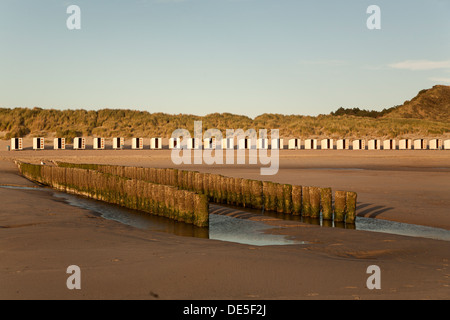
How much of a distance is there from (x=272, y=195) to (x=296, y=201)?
1168 mm

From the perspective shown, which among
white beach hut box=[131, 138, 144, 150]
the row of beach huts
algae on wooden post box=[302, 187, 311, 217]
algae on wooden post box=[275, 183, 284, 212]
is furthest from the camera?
white beach hut box=[131, 138, 144, 150]

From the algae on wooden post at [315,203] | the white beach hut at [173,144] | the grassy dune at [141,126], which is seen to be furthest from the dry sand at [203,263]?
the grassy dune at [141,126]

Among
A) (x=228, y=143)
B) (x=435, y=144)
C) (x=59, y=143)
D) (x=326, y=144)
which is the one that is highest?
(x=59, y=143)

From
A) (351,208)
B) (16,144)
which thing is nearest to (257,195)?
(351,208)

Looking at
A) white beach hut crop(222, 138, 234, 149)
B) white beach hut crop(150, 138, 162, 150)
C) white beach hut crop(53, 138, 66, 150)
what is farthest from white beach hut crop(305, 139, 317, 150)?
white beach hut crop(53, 138, 66, 150)

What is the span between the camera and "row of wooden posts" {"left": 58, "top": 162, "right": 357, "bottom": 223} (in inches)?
516

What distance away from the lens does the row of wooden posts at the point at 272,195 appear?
43.0 feet

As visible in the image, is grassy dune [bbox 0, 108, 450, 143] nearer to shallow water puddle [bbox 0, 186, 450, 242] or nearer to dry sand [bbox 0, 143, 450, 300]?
shallow water puddle [bbox 0, 186, 450, 242]

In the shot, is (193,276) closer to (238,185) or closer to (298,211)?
(298,211)

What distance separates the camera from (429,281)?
249 inches

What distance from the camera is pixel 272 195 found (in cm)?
1555

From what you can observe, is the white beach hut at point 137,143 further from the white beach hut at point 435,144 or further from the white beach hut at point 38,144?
the white beach hut at point 435,144

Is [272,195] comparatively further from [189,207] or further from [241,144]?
[241,144]

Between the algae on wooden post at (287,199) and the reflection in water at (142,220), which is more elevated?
the algae on wooden post at (287,199)
